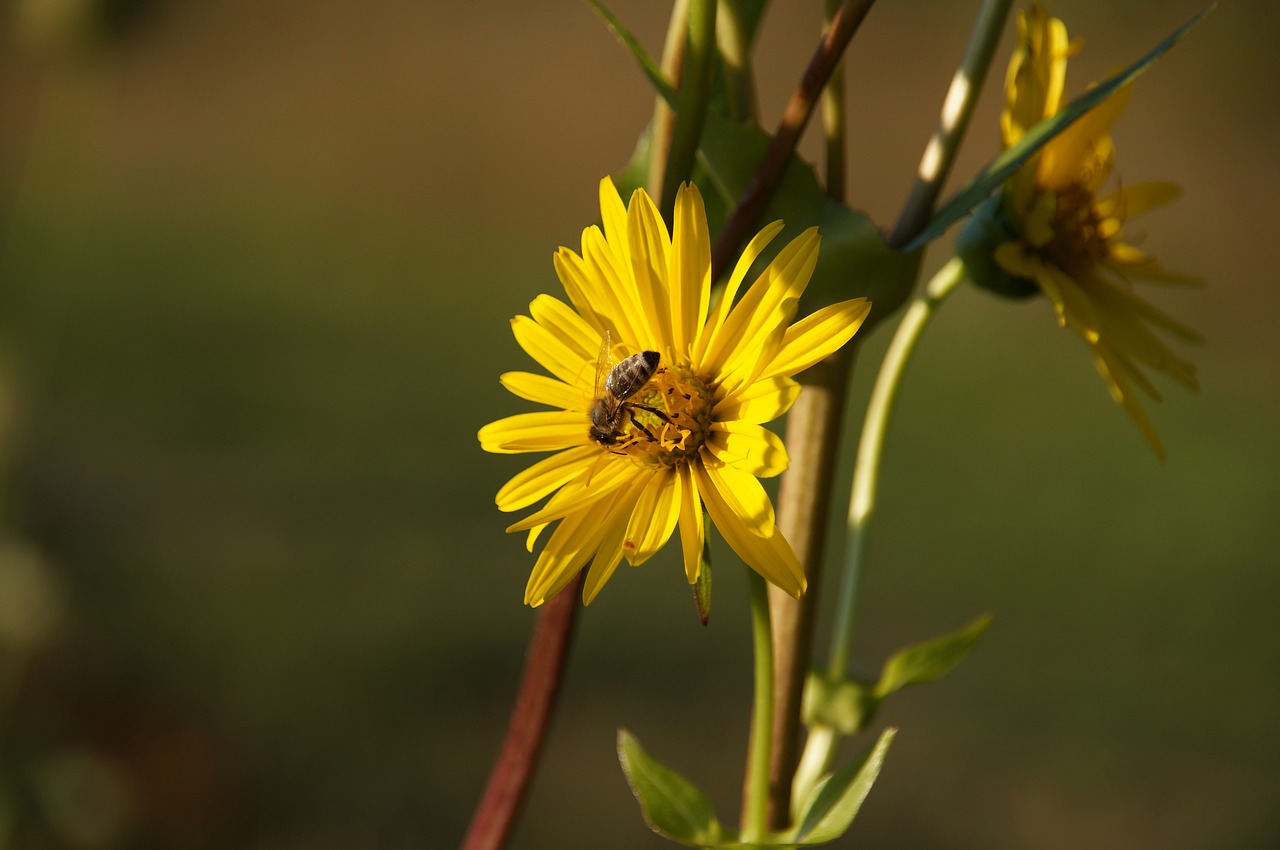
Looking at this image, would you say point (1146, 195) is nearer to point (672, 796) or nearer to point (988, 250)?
point (988, 250)

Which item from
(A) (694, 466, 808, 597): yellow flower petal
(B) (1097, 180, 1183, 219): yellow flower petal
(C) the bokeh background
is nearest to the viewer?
(A) (694, 466, 808, 597): yellow flower petal

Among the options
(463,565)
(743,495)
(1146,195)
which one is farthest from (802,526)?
(463,565)

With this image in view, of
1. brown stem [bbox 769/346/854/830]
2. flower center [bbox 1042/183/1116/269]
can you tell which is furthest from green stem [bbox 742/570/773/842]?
flower center [bbox 1042/183/1116/269]

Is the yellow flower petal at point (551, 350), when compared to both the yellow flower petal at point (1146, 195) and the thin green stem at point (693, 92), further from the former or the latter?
the yellow flower petal at point (1146, 195)

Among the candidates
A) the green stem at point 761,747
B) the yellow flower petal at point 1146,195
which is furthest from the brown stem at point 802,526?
the yellow flower petal at point 1146,195

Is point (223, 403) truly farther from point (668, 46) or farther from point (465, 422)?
point (668, 46)

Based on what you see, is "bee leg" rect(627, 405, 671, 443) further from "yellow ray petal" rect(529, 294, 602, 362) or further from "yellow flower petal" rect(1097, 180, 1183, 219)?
"yellow flower petal" rect(1097, 180, 1183, 219)

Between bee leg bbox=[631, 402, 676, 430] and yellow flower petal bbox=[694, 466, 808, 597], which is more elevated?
bee leg bbox=[631, 402, 676, 430]
